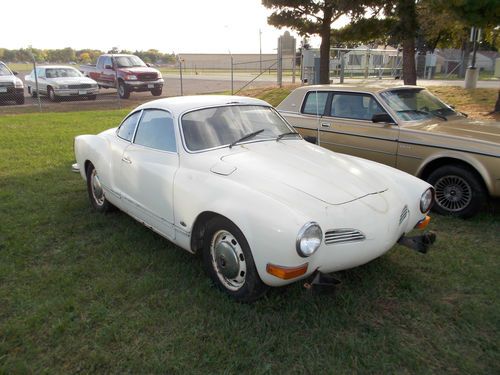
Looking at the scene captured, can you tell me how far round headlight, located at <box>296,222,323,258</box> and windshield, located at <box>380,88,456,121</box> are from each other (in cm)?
351

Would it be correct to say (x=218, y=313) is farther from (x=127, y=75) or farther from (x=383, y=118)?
(x=127, y=75)

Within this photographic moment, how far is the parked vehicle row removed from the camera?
16.0 m

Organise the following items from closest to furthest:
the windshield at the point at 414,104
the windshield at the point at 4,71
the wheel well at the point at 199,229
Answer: the wheel well at the point at 199,229 < the windshield at the point at 414,104 < the windshield at the point at 4,71

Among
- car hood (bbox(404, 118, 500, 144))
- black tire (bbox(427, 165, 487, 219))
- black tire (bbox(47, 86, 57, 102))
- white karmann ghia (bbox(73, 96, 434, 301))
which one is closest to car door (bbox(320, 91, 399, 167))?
car hood (bbox(404, 118, 500, 144))

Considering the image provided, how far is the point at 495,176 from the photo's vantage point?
4730 millimetres

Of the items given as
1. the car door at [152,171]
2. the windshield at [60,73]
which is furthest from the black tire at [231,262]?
the windshield at [60,73]

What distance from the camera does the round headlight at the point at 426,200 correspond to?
146 inches

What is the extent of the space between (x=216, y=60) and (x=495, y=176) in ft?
203

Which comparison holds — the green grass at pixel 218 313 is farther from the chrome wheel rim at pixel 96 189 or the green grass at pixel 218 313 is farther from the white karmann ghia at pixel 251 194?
the chrome wheel rim at pixel 96 189

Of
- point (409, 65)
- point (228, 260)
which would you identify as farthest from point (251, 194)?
point (409, 65)

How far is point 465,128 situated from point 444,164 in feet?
2.01

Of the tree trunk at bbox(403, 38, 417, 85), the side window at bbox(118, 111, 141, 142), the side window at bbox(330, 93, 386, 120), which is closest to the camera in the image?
the side window at bbox(118, 111, 141, 142)

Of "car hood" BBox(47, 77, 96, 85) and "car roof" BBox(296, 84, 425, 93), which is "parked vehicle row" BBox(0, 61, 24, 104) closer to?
"car hood" BBox(47, 77, 96, 85)

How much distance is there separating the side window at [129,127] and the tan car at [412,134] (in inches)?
77.2
